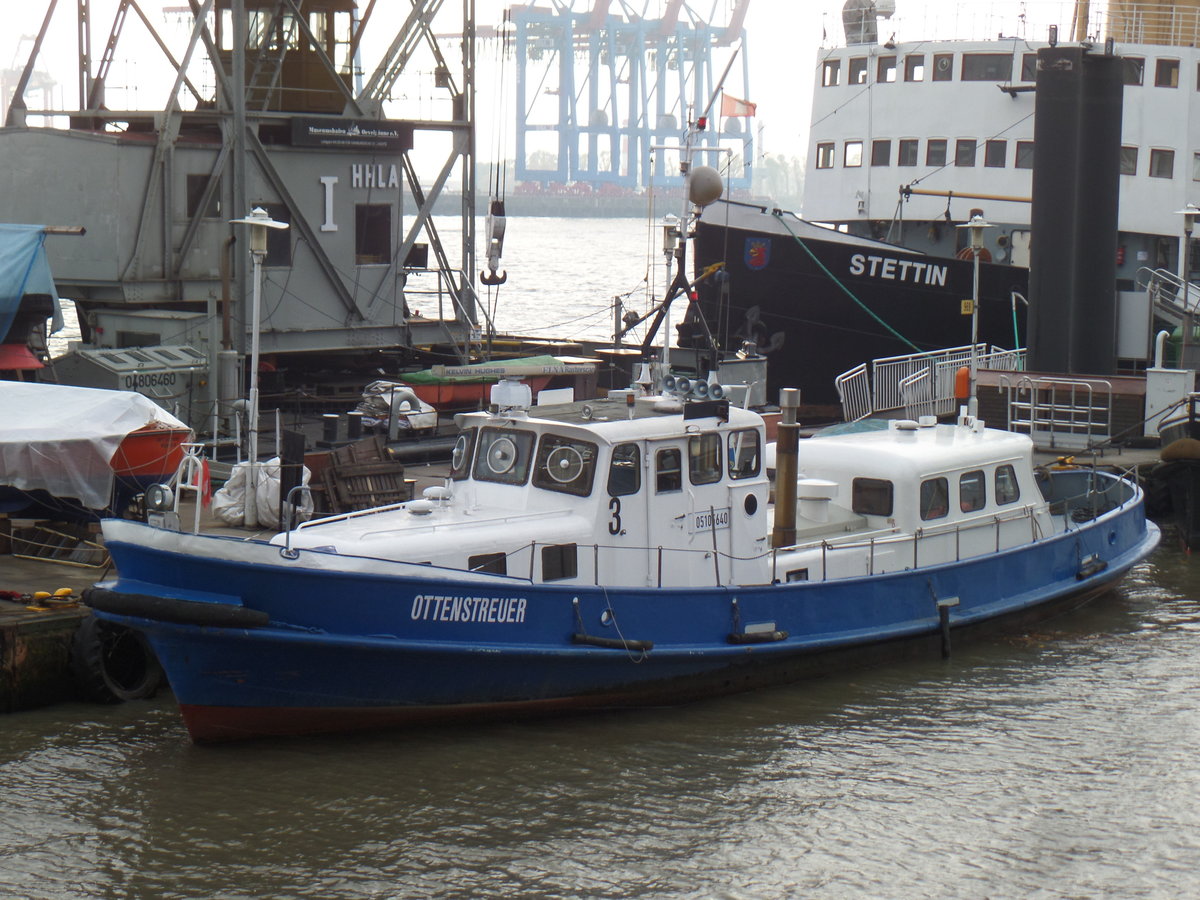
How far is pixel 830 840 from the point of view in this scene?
1092 cm

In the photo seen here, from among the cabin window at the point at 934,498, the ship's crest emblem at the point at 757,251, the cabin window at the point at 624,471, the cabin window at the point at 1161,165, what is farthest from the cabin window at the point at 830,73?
the cabin window at the point at 624,471

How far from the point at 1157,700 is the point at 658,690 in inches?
185

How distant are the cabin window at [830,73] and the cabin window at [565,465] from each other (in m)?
20.8

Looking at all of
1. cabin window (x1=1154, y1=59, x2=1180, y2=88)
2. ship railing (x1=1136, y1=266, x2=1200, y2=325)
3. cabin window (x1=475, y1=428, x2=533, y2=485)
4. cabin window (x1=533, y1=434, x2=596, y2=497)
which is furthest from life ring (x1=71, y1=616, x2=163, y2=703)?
cabin window (x1=1154, y1=59, x2=1180, y2=88)

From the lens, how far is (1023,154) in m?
29.9

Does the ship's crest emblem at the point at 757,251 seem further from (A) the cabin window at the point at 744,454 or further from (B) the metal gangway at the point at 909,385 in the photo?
(A) the cabin window at the point at 744,454

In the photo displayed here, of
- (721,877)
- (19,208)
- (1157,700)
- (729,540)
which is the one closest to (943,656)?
(1157,700)

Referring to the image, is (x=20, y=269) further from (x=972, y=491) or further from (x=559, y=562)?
(x=972, y=491)

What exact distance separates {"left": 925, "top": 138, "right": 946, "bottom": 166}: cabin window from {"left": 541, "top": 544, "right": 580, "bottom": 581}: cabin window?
20.2m

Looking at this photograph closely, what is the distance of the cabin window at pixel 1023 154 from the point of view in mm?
29844

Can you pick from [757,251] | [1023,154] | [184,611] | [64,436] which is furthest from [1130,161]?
[184,611]

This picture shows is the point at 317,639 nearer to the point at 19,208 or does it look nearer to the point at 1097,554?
the point at 1097,554

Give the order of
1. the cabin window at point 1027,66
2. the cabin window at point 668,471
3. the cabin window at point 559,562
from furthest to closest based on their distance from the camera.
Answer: the cabin window at point 1027,66 < the cabin window at point 668,471 < the cabin window at point 559,562

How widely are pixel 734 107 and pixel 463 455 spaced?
24.6 meters
